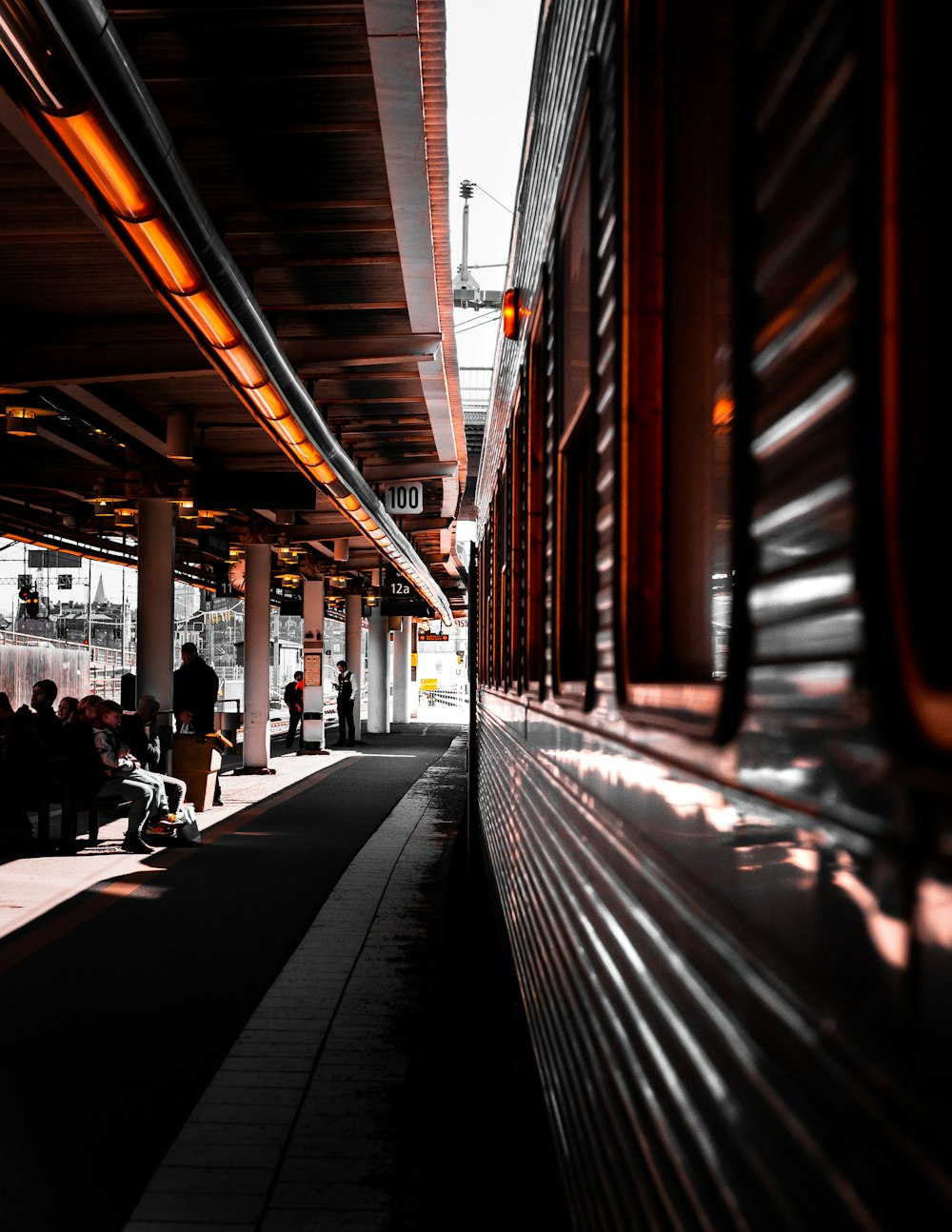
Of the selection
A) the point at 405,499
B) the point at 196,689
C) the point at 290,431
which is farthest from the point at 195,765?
the point at 290,431

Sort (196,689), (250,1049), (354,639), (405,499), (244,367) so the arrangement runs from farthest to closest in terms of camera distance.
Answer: (354,639) → (405,499) → (196,689) → (244,367) → (250,1049)

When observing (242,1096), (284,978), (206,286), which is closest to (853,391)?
(242,1096)

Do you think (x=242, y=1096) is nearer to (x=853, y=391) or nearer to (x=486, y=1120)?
(x=486, y=1120)

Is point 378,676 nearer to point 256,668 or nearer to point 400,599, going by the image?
point 400,599

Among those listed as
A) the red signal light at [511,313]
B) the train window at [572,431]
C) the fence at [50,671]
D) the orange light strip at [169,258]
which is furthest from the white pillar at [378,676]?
the train window at [572,431]

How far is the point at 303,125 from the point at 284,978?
459 cm

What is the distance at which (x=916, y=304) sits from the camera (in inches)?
31.2

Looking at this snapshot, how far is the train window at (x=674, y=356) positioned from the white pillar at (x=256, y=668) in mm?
17658

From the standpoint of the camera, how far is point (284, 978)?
21.3ft

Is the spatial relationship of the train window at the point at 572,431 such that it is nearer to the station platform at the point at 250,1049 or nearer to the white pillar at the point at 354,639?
the station platform at the point at 250,1049

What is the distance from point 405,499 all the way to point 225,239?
873cm

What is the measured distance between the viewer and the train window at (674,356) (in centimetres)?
172

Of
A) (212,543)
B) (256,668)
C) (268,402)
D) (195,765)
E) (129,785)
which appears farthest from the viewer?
(256,668)

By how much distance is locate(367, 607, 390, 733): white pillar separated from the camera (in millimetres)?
34844
